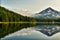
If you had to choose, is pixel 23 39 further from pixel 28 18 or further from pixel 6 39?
pixel 28 18

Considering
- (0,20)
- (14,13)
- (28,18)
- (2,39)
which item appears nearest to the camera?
(2,39)

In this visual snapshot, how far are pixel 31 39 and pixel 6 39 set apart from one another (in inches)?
50.4

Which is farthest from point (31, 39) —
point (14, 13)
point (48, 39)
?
point (14, 13)

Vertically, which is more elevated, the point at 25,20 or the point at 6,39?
the point at 6,39

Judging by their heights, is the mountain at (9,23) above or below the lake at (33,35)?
below

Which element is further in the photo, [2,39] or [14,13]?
[14,13]

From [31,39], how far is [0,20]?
28274 millimetres

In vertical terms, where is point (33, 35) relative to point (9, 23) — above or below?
above

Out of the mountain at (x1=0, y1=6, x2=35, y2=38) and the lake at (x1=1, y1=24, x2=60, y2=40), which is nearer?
the lake at (x1=1, y1=24, x2=60, y2=40)

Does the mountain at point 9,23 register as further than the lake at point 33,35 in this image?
Yes

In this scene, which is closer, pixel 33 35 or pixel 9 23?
pixel 33 35

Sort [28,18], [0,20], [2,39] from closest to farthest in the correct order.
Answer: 1. [2,39]
2. [0,20]
3. [28,18]

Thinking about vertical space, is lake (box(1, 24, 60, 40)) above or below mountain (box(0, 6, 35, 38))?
above

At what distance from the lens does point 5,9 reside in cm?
6556
